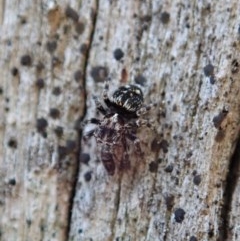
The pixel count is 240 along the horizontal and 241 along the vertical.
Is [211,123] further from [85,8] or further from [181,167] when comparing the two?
[85,8]

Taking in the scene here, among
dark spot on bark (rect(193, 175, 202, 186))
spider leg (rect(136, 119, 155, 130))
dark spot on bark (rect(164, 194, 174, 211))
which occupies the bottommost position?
dark spot on bark (rect(164, 194, 174, 211))

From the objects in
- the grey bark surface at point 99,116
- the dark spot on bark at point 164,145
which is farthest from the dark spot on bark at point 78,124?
the dark spot on bark at point 164,145

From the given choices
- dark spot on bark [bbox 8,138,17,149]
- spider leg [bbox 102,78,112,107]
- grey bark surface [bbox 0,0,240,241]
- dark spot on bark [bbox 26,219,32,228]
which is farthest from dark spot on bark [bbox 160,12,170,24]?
dark spot on bark [bbox 26,219,32,228]

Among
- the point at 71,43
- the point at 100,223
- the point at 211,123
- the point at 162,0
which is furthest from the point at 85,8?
the point at 100,223

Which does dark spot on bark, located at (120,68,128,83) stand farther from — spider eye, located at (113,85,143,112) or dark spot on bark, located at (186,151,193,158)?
dark spot on bark, located at (186,151,193,158)

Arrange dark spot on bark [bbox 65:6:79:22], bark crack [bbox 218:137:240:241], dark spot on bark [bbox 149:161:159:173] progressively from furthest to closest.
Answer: dark spot on bark [bbox 65:6:79:22] → dark spot on bark [bbox 149:161:159:173] → bark crack [bbox 218:137:240:241]

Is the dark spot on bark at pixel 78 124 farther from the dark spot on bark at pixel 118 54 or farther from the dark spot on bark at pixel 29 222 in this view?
the dark spot on bark at pixel 29 222
